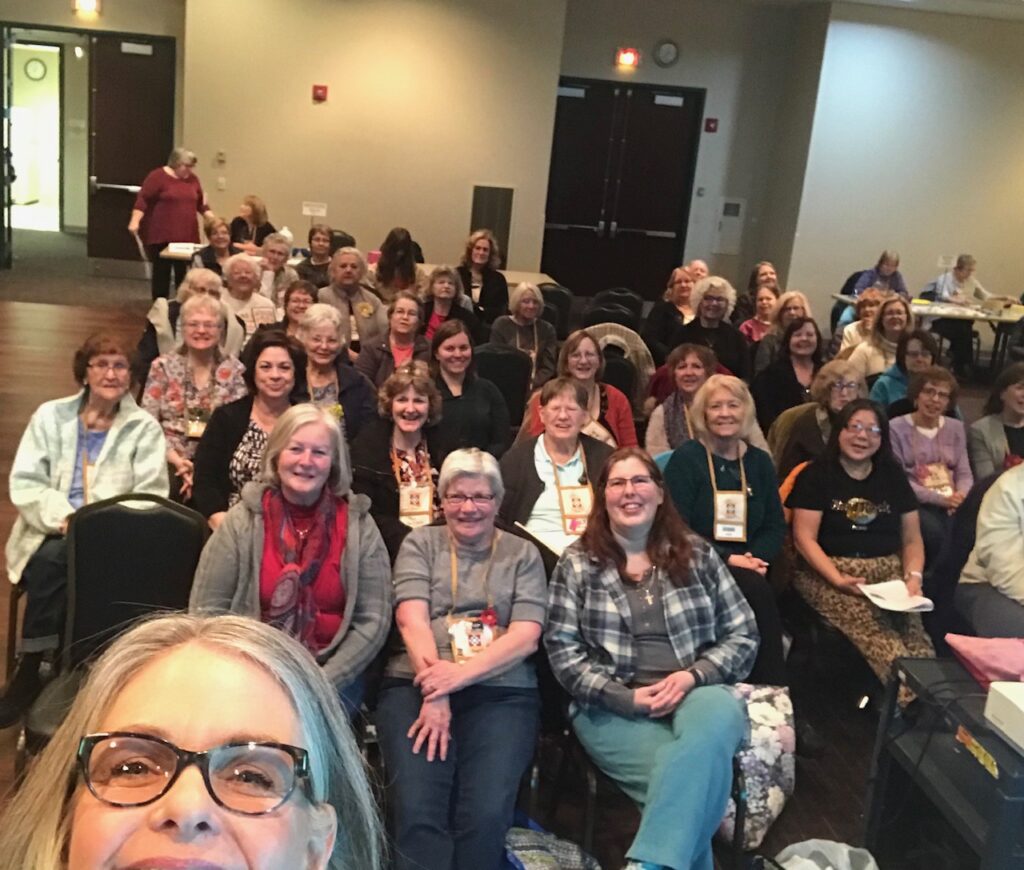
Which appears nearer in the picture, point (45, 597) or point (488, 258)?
point (45, 597)

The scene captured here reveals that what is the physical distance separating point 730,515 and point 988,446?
1.63 metres

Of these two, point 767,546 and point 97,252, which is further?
point 97,252

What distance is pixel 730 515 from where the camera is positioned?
11.7ft

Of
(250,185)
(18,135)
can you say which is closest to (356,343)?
(250,185)

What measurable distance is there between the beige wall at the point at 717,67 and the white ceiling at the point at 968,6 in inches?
34.7

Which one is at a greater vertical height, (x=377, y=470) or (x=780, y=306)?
(x=780, y=306)

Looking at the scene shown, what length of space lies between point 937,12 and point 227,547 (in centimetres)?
999

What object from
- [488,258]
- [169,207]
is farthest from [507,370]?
[169,207]

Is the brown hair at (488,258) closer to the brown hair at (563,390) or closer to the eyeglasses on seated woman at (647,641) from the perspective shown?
the brown hair at (563,390)

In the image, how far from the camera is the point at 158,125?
1048cm

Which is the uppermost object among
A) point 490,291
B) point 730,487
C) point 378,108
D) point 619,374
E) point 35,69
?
point 35,69

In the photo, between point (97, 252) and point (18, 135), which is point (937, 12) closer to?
point (97, 252)

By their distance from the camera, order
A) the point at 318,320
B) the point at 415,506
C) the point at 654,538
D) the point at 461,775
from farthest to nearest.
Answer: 1. the point at 318,320
2. the point at 415,506
3. the point at 654,538
4. the point at 461,775

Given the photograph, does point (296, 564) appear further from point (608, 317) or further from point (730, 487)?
point (608, 317)
